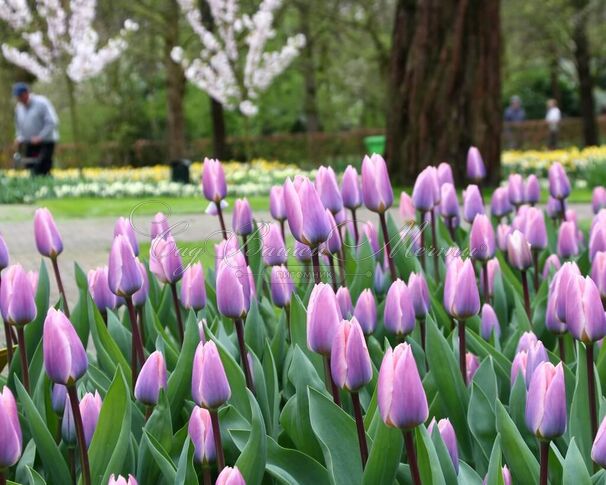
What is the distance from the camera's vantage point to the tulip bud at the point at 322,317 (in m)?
1.61

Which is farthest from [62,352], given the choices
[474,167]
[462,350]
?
[474,167]

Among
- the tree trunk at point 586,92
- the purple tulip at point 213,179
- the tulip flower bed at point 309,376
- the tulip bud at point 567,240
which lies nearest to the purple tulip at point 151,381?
the tulip flower bed at point 309,376

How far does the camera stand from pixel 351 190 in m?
2.76

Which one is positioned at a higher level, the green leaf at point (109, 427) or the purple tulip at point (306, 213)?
the purple tulip at point (306, 213)

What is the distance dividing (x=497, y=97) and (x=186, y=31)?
19.2 meters

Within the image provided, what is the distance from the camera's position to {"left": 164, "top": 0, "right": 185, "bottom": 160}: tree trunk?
69.7 feet

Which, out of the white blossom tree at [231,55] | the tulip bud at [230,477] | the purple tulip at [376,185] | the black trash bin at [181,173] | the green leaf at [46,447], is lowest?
the black trash bin at [181,173]

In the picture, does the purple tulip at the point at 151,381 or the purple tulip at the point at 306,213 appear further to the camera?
the purple tulip at the point at 306,213

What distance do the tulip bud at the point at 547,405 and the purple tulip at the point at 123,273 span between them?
0.97m

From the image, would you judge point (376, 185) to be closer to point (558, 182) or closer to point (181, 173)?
point (558, 182)

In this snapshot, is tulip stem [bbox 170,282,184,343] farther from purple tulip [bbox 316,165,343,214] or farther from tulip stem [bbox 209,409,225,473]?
tulip stem [bbox 209,409,225,473]

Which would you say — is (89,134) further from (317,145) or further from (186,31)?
(317,145)

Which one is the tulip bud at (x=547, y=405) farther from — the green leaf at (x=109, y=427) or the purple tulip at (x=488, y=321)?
the purple tulip at (x=488, y=321)

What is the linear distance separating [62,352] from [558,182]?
7.86ft
